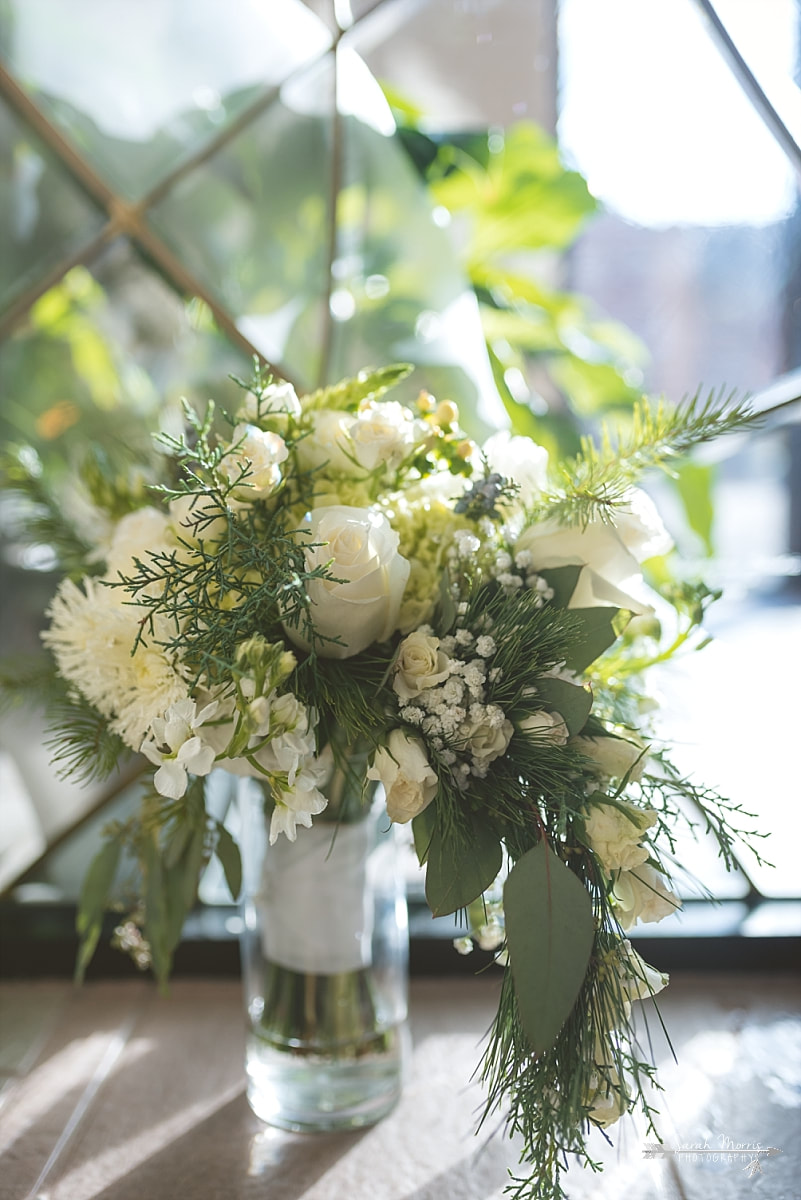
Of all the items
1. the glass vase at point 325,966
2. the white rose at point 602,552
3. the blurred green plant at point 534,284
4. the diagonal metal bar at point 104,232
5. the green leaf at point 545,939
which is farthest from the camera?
the blurred green plant at point 534,284

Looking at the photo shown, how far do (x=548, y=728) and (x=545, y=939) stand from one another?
0.37 feet

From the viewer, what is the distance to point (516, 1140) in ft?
2.30

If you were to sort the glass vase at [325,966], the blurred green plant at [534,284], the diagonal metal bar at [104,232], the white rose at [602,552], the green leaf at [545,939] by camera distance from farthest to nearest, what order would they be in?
the blurred green plant at [534,284], the diagonal metal bar at [104,232], the glass vase at [325,966], the white rose at [602,552], the green leaf at [545,939]

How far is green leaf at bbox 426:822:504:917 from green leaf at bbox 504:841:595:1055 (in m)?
0.03

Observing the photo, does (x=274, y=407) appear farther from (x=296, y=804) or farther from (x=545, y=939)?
(x=545, y=939)

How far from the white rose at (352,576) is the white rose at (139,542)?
10 cm

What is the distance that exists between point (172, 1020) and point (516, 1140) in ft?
1.10

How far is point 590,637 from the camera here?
57cm

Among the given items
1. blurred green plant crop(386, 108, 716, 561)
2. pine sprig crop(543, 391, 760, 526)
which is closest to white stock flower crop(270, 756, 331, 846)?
pine sprig crop(543, 391, 760, 526)

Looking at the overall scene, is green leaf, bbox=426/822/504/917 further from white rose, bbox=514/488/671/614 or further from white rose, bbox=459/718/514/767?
white rose, bbox=514/488/671/614

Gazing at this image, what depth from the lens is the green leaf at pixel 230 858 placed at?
65 centimetres

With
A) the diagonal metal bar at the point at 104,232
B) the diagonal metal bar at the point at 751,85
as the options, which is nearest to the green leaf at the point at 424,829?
the diagonal metal bar at the point at 104,232

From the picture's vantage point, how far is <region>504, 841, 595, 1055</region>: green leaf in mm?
481

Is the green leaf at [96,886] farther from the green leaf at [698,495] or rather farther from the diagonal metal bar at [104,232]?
the green leaf at [698,495]
